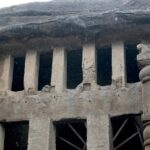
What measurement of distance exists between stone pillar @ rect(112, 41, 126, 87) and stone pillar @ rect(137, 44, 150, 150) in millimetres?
1579

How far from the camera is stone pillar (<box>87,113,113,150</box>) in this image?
11.8 m

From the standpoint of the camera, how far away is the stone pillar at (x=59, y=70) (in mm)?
12828

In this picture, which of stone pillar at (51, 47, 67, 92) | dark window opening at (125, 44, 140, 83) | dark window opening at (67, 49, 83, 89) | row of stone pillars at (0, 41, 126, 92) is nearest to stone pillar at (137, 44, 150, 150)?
row of stone pillars at (0, 41, 126, 92)

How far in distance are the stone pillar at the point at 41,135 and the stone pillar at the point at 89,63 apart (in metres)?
1.58

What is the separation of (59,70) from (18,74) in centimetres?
193

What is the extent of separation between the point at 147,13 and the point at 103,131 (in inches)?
129

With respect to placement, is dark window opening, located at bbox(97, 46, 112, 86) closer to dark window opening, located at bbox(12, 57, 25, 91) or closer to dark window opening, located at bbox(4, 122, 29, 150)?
dark window opening, located at bbox(12, 57, 25, 91)

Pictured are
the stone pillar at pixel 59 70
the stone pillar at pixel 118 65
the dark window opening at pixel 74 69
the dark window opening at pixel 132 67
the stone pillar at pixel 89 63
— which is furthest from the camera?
the dark window opening at pixel 74 69

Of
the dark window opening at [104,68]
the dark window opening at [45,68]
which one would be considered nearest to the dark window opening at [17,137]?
the dark window opening at [45,68]

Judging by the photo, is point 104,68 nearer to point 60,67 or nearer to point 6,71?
point 60,67

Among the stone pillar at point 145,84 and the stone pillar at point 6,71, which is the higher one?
the stone pillar at point 6,71

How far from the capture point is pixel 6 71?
13.5 m

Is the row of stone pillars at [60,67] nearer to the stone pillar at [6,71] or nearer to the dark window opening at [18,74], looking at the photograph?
the stone pillar at [6,71]

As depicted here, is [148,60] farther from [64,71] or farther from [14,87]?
[14,87]
